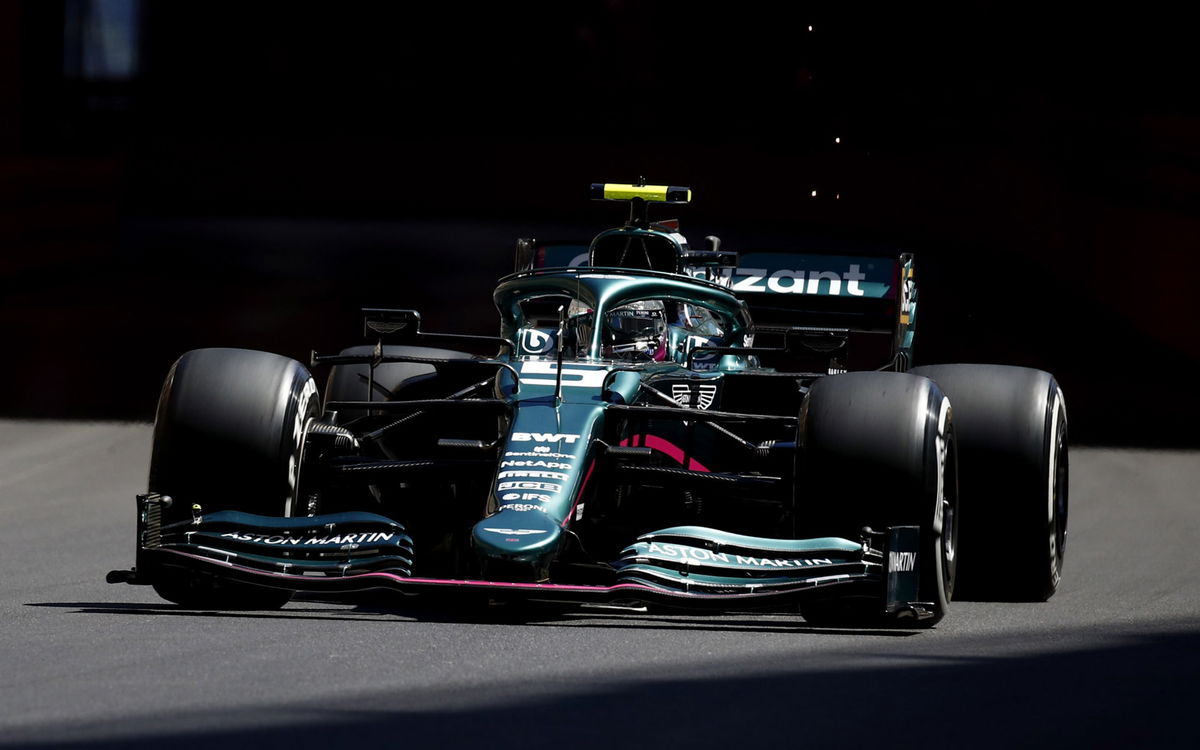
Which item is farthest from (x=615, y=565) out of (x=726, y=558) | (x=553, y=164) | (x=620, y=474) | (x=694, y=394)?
(x=553, y=164)

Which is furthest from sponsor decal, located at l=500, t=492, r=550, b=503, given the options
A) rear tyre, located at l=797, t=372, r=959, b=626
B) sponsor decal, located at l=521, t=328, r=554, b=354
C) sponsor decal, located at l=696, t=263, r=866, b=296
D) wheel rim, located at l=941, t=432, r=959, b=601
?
sponsor decal, located at l=696, t=263, r=866, b=296

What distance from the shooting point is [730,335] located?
10.0m

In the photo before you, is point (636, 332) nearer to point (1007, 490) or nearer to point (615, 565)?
point (1007, 490)

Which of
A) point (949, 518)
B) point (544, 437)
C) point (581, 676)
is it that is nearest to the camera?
point (581, 676)

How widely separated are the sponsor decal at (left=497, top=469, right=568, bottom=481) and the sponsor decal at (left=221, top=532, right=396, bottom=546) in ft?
1.67

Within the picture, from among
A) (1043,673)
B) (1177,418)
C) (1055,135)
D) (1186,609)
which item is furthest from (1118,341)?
(1043,673)

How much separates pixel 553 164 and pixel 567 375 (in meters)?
26.6

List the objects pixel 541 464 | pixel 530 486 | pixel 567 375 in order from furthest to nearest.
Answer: pixel 567 375, pixel 541 464, pixel 530 486

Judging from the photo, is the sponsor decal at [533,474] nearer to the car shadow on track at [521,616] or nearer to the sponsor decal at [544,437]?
the sponsor decal at [544,437]

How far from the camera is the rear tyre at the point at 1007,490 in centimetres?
904

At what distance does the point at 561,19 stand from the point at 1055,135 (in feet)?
53.4

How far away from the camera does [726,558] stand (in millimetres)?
7680

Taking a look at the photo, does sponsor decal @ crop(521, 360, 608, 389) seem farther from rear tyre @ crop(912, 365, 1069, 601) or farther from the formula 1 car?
rear tyre @ crop(912, 365, 1069, 601)

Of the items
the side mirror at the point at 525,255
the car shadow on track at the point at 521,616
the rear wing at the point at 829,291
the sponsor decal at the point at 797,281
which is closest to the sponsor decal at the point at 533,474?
the car shadow on track at the point at 521,616
